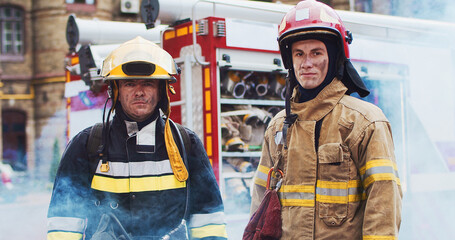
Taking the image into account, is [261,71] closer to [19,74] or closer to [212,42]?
[212,42]

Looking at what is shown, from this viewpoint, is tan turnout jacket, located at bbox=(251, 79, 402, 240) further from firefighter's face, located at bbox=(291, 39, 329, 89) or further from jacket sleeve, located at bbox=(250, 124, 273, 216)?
jacket sleeve, located at bbox=(250, 124, 273, 216)

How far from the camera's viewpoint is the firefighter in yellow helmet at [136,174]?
8.23 ft

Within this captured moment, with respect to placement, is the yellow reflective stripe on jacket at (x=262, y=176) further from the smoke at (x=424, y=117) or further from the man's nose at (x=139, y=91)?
the smoke at (x=424, y=117)

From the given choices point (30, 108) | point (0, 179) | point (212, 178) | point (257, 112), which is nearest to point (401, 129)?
point (257, 112)

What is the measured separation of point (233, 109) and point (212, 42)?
0.72m

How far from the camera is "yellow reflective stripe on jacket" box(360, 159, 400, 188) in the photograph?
7.02 feet

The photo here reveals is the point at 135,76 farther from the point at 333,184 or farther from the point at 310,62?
the point at 333,184

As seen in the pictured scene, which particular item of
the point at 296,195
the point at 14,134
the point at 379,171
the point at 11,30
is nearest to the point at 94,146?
the point at 296,195

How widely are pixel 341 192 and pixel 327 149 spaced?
0.58 ft

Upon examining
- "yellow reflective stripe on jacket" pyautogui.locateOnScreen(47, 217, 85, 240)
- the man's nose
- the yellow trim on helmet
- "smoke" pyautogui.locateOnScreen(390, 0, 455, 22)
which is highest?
"smoke" pyautogui.locateOnScreen(390, 0, 455, 22)

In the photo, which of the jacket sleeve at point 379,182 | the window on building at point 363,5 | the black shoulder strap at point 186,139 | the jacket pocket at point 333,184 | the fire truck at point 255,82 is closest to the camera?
the jacket sleeve at point 379,182

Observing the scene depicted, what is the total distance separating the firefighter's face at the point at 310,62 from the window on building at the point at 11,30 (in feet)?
68.2

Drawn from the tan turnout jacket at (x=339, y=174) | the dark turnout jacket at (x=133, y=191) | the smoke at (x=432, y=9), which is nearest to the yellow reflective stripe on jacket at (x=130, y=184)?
the dark turnout jacket at (x=133, y=191)

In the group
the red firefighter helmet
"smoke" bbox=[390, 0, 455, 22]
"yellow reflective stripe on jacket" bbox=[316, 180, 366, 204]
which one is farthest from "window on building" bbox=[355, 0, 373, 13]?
"yellow reflective stripe on jacket" bbox=[316, 180, 366, 204]
